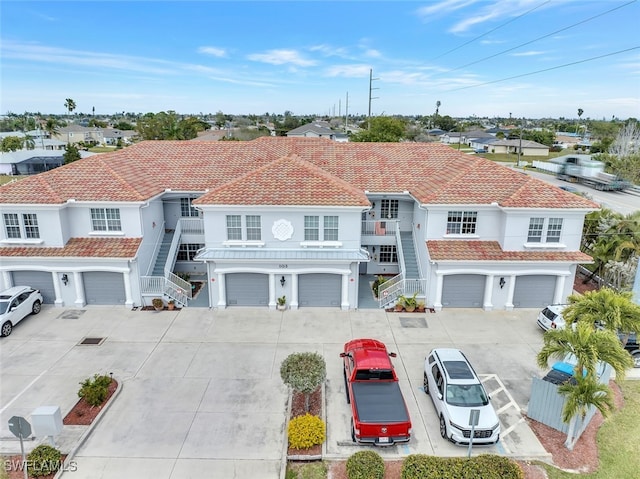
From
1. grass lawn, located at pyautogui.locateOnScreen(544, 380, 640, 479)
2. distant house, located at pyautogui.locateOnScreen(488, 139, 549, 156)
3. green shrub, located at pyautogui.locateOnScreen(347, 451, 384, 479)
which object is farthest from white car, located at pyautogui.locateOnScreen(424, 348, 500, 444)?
distant house, located at pyautogui.locateOnScreen(488, 139, 549, 156)

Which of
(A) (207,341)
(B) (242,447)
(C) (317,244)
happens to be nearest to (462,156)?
(C) (317,244)

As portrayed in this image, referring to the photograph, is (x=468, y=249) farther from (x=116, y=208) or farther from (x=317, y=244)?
(x=116, y=208)

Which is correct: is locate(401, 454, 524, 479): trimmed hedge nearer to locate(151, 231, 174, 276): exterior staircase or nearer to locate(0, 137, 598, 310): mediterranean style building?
locate(0, 137, 598, 310): mediterranean style building

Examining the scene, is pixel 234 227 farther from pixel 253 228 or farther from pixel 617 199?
pixel 617 199

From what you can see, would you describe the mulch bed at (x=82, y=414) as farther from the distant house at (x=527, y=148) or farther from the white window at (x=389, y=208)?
the distant house at (x=527, y=148)

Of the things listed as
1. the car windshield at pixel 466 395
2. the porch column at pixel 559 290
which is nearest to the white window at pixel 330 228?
the car windshield at pixel 466 395

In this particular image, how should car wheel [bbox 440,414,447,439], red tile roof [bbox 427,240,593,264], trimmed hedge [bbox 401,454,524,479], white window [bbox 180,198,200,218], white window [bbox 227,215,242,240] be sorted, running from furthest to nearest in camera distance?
white window [bbox 180,198,200,218] < white window [bbox 227,215,242,240] < red tile roof [bbox 427,240,593,264] < car wheel [bbox 440,414,447,439] < trimmed hedge [bbox 401,454,524,479]

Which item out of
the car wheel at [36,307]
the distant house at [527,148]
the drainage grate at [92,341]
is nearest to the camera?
the drainage grate at [92,341]
